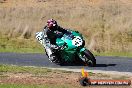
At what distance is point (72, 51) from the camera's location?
65.1ft

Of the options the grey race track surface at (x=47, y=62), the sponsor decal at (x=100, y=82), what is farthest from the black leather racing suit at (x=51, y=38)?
the sponsor decal at (x=100, y=82)

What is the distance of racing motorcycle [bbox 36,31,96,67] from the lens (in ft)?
64.2

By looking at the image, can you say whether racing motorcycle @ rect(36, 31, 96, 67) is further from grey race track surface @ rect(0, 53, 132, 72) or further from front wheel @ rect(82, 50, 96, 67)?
grey race track surface @ rect(0, 53, 132, 72)

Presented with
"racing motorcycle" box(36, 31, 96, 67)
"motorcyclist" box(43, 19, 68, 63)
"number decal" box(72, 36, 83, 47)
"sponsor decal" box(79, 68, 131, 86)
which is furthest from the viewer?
"motorcyclist" box(43, 19, 68, 63)

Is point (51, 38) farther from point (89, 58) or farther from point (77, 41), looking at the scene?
Result: point (89, 58)

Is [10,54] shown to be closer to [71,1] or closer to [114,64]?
[114,64]

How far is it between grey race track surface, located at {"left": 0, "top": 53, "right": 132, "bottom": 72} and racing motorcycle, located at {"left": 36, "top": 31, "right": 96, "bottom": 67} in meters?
0.36

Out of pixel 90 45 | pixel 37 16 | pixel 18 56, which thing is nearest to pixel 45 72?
pixel 18 56

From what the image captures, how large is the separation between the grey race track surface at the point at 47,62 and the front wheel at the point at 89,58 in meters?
0.25

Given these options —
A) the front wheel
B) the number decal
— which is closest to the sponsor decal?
the front wheel

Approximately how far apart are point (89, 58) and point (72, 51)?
75 centimetres

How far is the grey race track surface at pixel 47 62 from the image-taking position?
19.3m

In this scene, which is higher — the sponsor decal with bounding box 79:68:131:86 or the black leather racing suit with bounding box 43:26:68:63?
the sponsor decal with bounding box 79:68:131:86

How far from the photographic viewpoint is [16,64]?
20.1m
